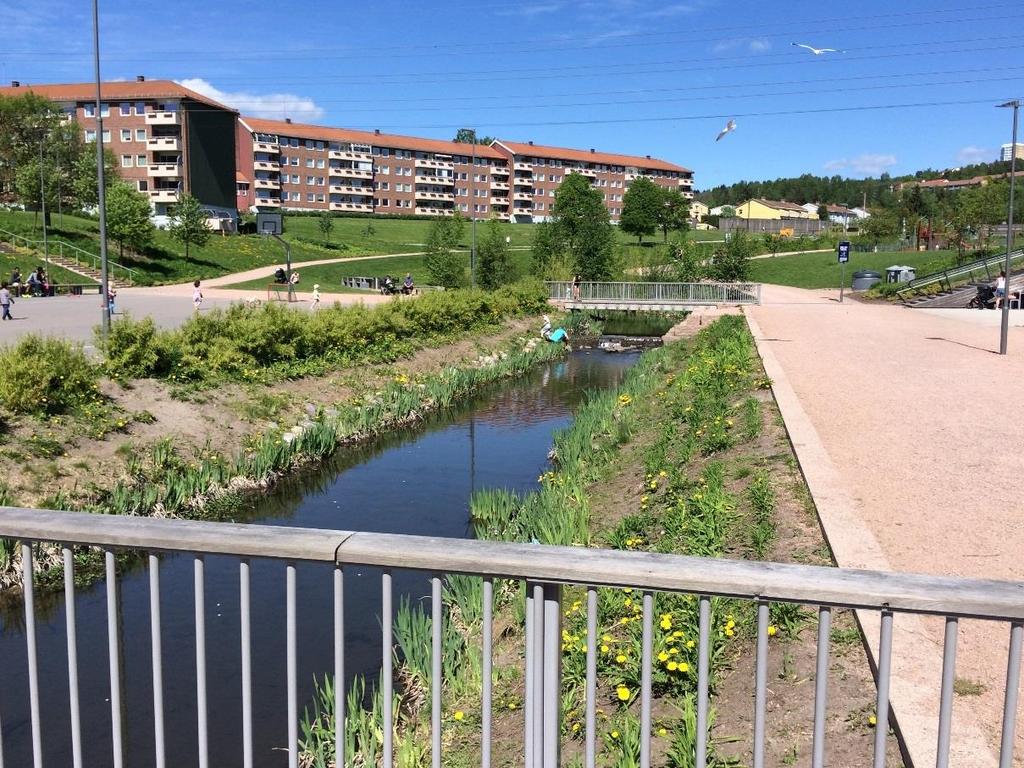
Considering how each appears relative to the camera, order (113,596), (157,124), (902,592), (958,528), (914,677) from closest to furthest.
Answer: (902,592)
(113,596)
(914,677)
(958,528)
(157,124)

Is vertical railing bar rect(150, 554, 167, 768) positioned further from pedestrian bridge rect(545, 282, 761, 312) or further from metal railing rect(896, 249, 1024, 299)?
metal railing rect(896, 249, 1024, 299)

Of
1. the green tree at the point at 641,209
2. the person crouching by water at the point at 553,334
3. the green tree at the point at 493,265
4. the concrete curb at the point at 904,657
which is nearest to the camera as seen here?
the concrete curb at the point at 904,657

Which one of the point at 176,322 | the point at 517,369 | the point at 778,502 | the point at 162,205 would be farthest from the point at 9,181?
the point at 778,502

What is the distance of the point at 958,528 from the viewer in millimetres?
7289

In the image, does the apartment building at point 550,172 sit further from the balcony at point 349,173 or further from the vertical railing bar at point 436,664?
the vertical railing bar at point 436,664

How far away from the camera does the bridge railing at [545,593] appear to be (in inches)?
88.3

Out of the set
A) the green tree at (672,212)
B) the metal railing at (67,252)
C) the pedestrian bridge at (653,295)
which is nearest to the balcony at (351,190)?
the green tree at (672,212)

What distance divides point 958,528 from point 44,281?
137ft

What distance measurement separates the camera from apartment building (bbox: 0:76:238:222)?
7775 cm

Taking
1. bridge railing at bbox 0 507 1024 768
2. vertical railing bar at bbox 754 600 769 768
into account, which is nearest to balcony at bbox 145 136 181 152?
bridge railing at bbox 0 507 1024 768

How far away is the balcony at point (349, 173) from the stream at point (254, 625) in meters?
101

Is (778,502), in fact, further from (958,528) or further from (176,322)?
(176,322)

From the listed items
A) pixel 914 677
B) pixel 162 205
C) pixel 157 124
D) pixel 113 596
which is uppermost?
pixel 157 124

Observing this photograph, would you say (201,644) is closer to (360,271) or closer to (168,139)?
(360,271)
